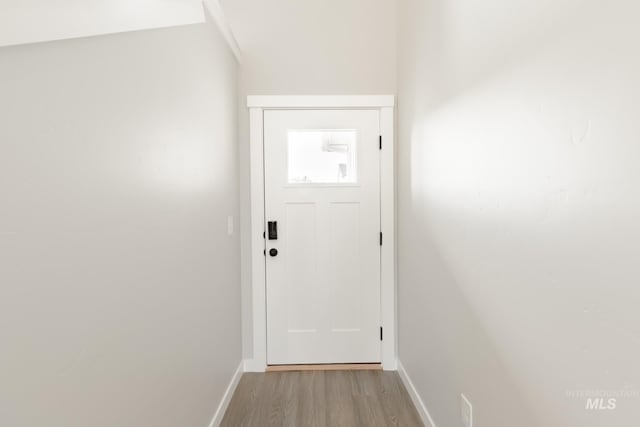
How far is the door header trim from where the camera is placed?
2.53 metres

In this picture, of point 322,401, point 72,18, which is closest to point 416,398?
point 322,401

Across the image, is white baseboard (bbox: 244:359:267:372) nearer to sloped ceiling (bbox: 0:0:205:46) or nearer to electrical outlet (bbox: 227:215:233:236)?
electrical outlet (bbox: 227:215:233:236)

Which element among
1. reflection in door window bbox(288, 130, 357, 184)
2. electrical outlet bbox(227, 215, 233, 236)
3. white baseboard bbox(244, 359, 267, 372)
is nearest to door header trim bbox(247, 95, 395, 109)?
reflection in door window bbox(288, 130, 357, 184)

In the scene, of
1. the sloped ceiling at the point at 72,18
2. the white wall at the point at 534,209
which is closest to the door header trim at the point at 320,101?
the white wall at the point at 534,209

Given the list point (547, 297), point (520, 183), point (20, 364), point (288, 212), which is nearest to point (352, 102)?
point (288, 212)

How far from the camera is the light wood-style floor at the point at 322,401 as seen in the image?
2006 millimetres

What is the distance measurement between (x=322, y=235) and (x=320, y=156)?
1.92ft

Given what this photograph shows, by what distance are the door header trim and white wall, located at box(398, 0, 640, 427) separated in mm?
723

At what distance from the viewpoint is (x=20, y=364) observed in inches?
27.1

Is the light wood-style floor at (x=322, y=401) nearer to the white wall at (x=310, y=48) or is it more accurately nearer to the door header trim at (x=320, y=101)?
the white wall at (x=310, y=48)

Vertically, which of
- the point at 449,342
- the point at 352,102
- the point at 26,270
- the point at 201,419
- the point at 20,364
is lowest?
the point at 201,419

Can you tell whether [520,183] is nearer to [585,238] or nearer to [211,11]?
[585,238]

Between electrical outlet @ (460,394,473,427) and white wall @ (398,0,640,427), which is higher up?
white wall @ (398,0,640,427)

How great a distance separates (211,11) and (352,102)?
110cm
